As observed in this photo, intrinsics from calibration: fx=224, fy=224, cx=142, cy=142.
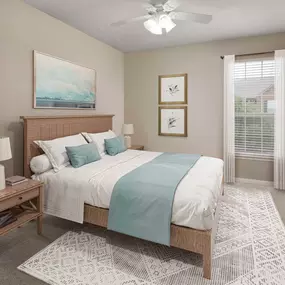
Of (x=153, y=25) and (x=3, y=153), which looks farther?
(x=153, y=25)

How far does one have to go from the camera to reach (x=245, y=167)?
4.30 metres

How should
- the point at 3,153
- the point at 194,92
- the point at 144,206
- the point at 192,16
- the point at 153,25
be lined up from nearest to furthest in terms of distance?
the point at 144,206 < the point at 3,153 < the point at 192,16 < the point at 153,25 < the point at 194,92

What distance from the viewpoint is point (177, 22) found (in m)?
3.48

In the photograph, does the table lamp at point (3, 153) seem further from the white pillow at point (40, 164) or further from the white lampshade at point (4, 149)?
the white pillow at point (40, 164)

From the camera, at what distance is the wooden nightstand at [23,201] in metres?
2.06

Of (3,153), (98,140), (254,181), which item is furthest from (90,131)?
(254,181)

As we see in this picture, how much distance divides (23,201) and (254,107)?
3961mm

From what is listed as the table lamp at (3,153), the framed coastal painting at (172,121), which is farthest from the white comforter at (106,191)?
the framed coastal painting at (172,121)

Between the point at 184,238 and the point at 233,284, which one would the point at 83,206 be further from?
the point at 233,284

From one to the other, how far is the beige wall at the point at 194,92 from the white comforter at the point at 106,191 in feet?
5.82

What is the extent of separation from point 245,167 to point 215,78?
1826 millimetres

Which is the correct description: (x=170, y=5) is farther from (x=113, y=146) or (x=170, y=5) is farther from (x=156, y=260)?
(x=156, y=260)

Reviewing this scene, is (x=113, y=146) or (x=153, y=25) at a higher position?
(x=153, y=25)

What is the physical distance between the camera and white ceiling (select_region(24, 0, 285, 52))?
2873 mm
